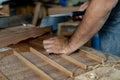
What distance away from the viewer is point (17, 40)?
1.12m

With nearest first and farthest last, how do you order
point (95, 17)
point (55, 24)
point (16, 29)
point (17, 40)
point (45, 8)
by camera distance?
point (95, 17) < point (17, 40) < point (16, 29) < point (55, 24) < point (45, 8)

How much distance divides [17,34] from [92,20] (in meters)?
0.45

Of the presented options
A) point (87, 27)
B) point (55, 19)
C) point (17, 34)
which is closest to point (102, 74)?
point (87, 27)

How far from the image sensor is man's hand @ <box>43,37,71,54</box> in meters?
0.97

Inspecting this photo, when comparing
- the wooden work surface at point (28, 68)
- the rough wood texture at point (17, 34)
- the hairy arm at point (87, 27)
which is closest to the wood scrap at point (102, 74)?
the wooden work surface at point (28, 68)

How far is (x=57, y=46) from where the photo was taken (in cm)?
100

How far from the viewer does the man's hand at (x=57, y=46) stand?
0.97 m

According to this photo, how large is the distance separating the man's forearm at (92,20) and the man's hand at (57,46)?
0.10 feet

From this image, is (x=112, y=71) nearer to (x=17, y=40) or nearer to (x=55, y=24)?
(x=17, y=40)

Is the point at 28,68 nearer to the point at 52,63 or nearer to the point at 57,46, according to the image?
the point at 52,63

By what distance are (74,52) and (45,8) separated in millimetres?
1098

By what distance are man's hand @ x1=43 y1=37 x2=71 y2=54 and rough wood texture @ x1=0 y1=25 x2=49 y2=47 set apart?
0.61ft

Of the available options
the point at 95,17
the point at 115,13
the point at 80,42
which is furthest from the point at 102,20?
the point at 115,13

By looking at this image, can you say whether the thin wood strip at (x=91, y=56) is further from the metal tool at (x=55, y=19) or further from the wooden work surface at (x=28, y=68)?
the metal tool at (x=55, y=19)
